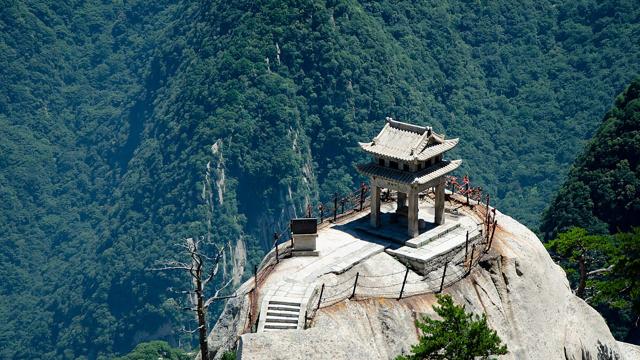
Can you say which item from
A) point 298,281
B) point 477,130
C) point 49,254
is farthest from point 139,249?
point 298,281

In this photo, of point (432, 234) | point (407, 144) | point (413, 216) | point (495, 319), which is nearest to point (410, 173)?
point (407, 144)

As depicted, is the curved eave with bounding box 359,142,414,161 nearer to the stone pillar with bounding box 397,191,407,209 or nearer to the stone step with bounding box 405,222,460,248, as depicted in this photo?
the stone pillar with bounding box 397,191,407,209

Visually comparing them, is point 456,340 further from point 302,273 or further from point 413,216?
point 413,216

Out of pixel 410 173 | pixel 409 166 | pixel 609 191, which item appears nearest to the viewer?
pixel 410 173

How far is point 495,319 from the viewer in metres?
45.1

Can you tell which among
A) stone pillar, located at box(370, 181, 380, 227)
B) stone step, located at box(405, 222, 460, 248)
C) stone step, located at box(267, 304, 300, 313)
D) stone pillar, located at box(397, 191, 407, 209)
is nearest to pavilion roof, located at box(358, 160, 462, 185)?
stone pillar, located at box(370, 181, 380, 227)

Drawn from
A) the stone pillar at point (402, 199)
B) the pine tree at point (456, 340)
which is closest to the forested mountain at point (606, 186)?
the stone pillar at point (402, 199)

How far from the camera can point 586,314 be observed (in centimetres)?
5028

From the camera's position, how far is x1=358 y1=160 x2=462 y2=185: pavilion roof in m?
46.7

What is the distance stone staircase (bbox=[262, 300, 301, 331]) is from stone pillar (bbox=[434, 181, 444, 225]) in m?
11.0

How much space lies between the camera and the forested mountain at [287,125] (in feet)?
506

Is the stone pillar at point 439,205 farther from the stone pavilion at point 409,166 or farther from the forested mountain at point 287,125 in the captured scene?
the forested mountain at point 287,125

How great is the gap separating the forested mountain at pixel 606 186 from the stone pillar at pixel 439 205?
4507 cm

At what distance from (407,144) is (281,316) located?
1113cm
